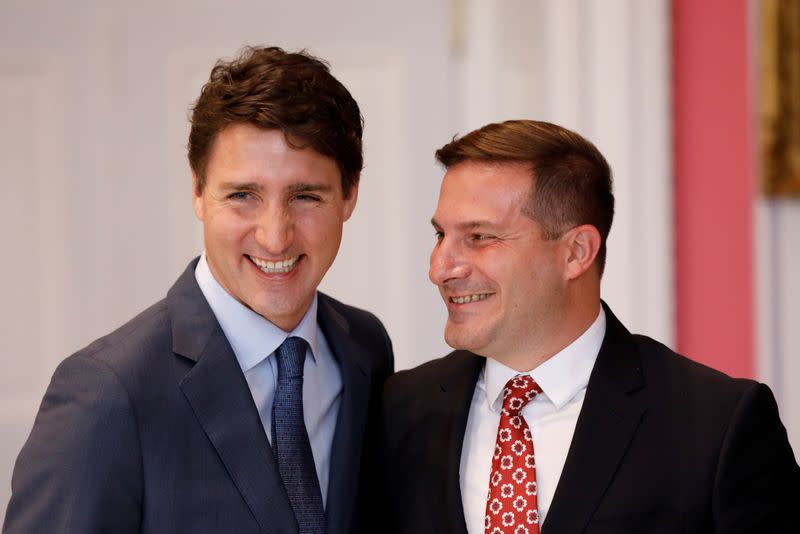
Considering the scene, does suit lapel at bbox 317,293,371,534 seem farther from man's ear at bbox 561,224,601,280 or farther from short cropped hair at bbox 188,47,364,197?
man's ear at bbox 561,224,601,280

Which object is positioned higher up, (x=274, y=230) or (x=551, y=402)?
(x=274, y=230)

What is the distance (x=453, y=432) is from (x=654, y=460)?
340mm

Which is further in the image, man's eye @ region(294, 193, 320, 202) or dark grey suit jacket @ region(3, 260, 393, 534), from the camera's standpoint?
man's eye @ region(294, 193, 320, 202)

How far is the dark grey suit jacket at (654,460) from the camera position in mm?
1730

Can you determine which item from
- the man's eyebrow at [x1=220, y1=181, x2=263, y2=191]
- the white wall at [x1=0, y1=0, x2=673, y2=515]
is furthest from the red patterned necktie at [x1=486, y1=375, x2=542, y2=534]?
the white wall at [x1=0, y1=0, x2=673, y2=515]

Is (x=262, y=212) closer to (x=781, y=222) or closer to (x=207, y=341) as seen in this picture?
(x=207, y=341)

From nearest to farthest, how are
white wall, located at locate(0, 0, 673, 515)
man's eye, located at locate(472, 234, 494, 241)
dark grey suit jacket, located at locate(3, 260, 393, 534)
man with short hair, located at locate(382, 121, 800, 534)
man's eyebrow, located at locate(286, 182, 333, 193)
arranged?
dark grey suit jacket, located at locate(3, 260, 393, 534), man with short hair, located at locate(382, 121, 800, 534), man's eyebrow, located at locate(286, 182, 333, 193), man's eye, located at locate(472, 234, 494, 241), white wall, located at locate(0, 0, 673, 515)

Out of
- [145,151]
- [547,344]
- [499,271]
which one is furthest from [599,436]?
[145,151]

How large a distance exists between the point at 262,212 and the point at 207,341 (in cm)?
23

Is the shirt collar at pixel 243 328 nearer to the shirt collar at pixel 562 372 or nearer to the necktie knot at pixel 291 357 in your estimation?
the necktie knot at pixel 291 357

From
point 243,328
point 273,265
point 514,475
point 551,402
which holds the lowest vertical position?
point 514,475

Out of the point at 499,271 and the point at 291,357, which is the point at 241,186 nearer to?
the point at 291,357

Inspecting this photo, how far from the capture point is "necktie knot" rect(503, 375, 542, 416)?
74.1 inches

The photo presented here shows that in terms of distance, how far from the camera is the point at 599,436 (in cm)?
180
